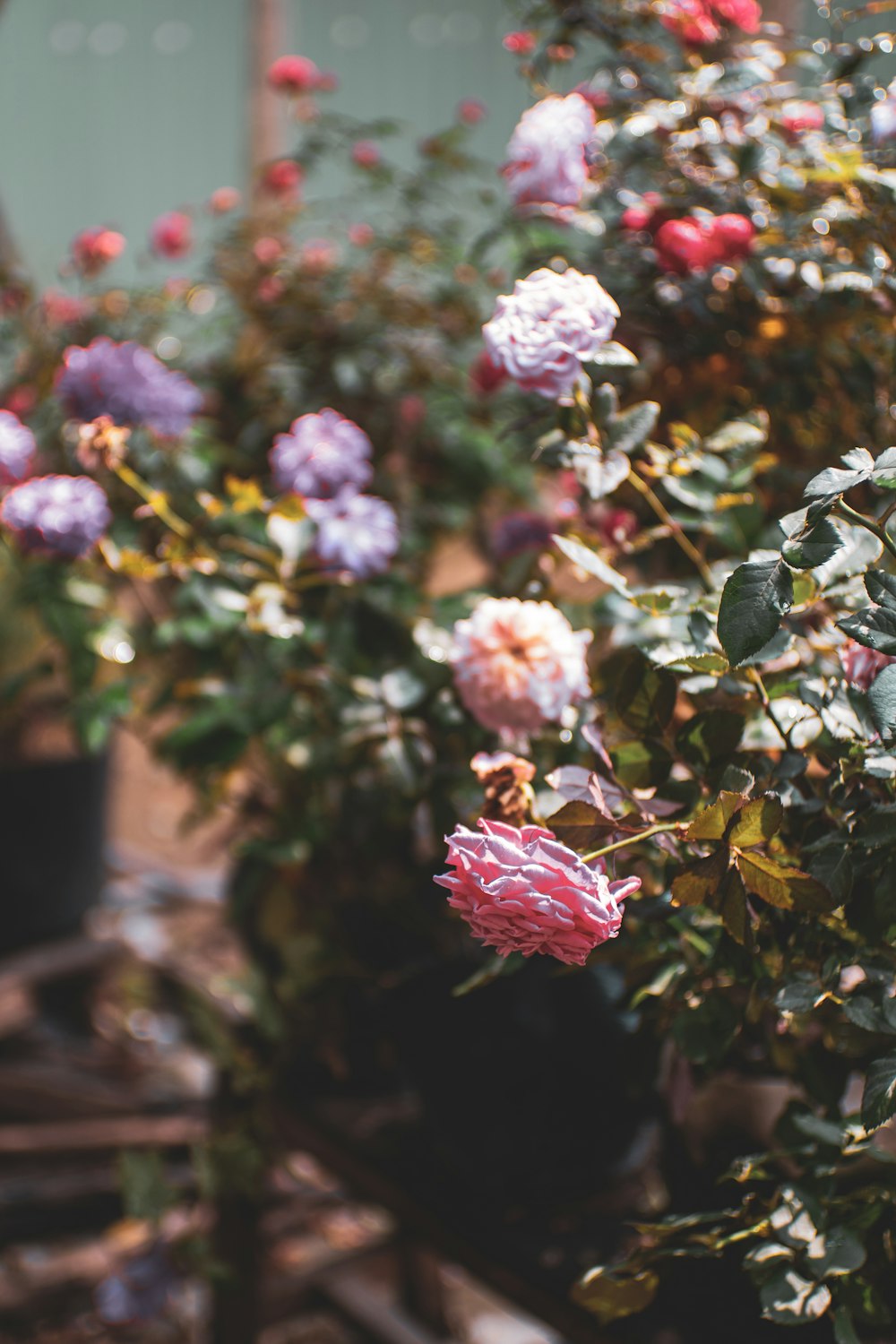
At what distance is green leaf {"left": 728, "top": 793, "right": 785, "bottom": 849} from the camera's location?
0.52 meters

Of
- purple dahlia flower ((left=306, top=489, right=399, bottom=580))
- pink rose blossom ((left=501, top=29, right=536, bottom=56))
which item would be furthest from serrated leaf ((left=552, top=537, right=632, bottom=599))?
pink rose blossom ((left=501, top=29, right=536, bottom=56))

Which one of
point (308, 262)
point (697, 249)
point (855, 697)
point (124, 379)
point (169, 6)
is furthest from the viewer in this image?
point (169, 6)

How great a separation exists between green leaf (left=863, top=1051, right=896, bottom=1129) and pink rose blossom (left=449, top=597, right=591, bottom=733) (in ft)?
0.89

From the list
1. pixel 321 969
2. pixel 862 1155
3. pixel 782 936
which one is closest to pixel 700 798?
pixel 782 936

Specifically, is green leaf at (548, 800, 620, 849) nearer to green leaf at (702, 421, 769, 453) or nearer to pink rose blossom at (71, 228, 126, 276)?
green leaf at (702, 421, 769, 453)

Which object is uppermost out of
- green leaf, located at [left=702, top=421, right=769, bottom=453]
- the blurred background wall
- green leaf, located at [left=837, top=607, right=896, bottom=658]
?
green leaf, located at [left=837, top=607, right=896, bottom=658]

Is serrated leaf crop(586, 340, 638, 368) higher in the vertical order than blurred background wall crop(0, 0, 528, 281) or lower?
higher

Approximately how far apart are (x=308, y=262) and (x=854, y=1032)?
1.19 m

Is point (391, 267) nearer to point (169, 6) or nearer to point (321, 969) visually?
point (321, 969)

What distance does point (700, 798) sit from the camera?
25.5 inches

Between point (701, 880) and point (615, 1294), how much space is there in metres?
0.30

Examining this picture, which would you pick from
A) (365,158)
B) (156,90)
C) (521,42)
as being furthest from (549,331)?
(156,90)

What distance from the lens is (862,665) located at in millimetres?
607

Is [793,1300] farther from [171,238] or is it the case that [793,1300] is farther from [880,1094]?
[171,238]
